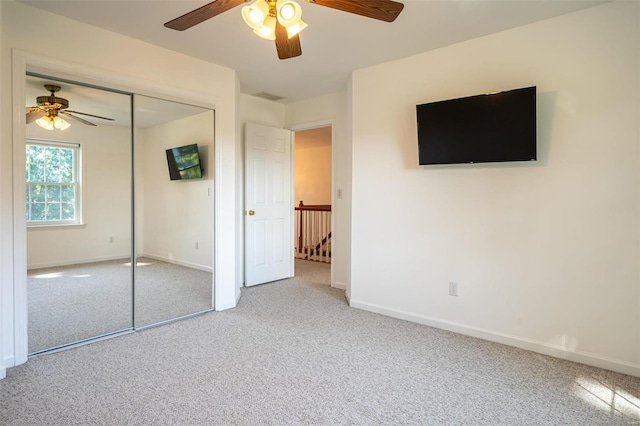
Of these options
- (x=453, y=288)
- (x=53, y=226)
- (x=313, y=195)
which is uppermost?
(x=313, y=195)

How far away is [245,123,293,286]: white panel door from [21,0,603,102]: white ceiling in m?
1.10

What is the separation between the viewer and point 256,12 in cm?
177

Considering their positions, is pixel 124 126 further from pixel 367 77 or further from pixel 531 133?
pixel 531 133

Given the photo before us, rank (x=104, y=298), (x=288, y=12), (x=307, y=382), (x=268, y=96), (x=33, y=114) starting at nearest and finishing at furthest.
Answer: (x=288, y=12) → (x=307, y=382) → (x=33, y=114) → (x=104, y=298) → (x=268, y=96)

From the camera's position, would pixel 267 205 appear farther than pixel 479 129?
Yes

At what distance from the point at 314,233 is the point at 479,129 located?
4249mm

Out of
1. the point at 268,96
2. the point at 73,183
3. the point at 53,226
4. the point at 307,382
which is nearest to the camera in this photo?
the point at 307,382

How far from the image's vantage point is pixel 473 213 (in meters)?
2.96

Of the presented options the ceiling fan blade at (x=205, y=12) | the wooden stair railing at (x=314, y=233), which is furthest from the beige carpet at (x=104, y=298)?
the wooden stair railing at (x=314, y=233)

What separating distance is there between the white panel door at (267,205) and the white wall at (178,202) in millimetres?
853

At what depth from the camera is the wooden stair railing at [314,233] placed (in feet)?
21.0

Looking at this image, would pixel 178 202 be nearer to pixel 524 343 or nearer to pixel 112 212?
pixel 112 212

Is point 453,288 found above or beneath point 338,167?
beneath

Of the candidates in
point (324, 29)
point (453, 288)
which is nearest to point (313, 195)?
point (453, 288)
